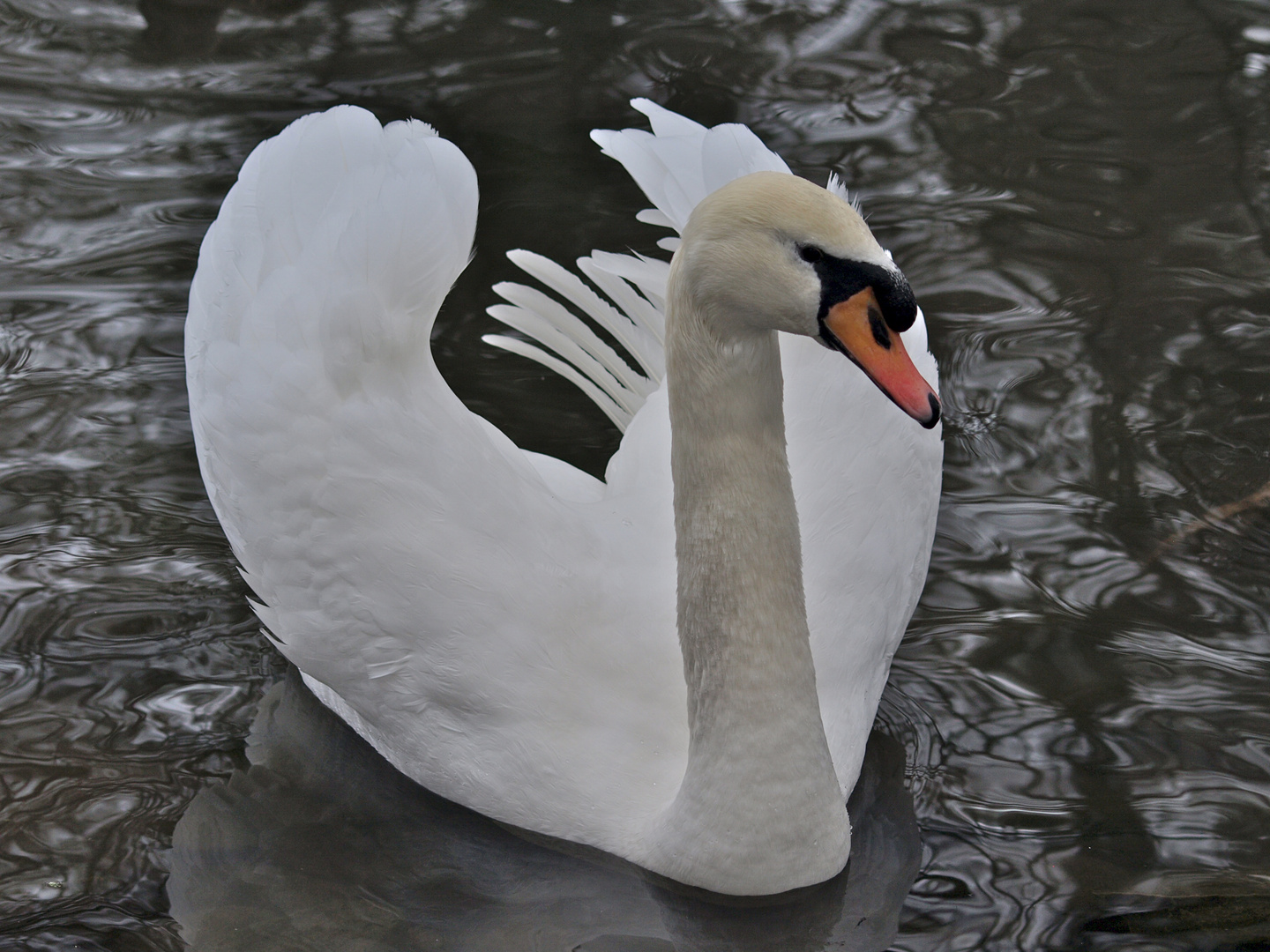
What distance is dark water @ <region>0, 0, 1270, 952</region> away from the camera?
144 inches

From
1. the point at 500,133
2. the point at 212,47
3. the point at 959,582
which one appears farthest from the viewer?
the point at 212,47

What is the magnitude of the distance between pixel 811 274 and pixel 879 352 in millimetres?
176

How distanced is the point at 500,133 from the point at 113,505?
245cm

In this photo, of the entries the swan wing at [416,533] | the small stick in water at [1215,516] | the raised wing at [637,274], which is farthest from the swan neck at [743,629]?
the small stick in water at [1215,516]

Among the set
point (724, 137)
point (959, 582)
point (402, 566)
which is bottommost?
point (959, 582)

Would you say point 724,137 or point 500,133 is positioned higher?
point 724,137

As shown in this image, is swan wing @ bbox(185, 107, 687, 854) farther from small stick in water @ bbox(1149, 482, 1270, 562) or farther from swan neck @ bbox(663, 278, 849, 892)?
small stick in water @ bbox(1149, 482, 1270, 562)

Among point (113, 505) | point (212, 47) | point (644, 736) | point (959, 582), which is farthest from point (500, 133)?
point (644, 736)

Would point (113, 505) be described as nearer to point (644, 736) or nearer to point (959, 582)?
point (644, 736)

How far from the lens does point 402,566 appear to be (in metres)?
3.63

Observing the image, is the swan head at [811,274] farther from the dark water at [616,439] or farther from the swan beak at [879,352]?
the dark water at [616,439]

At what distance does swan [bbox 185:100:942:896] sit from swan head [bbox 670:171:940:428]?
5.0 inches

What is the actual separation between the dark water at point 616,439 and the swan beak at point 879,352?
1.26 metres

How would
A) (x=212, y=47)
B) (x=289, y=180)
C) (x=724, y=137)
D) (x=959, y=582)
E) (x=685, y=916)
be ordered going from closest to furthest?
(x=685, y=916)
(x=289, y=180)
(x=724, y=137)
(x=959, y=582)
(x=212, y=47)
